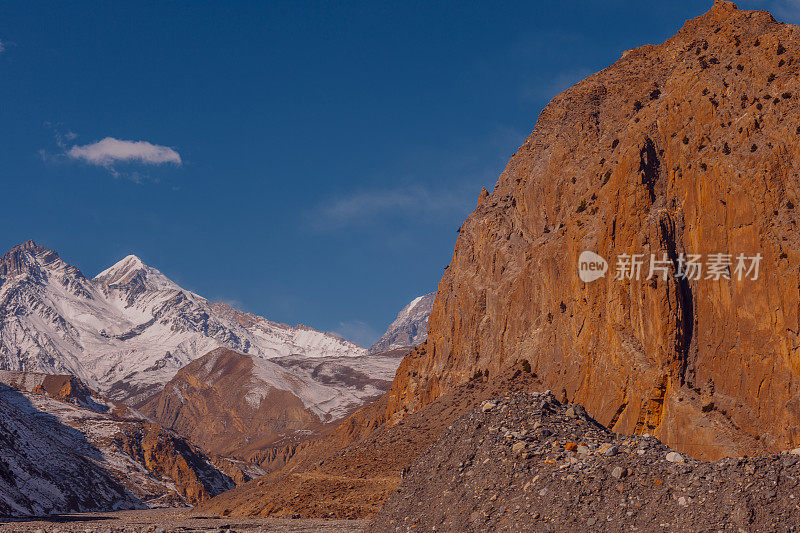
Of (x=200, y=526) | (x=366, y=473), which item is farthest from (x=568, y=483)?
(x=366, y=473)

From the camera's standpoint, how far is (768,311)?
51.9 metres

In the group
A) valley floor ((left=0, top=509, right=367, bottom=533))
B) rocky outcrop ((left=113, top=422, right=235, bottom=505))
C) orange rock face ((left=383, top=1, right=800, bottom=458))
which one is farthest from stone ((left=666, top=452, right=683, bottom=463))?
rocky outcrop ((left=113, top=422, right=235, bottom=505))

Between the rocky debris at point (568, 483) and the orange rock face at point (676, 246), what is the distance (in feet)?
108

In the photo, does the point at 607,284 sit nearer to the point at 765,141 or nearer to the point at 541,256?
the point at 541,256

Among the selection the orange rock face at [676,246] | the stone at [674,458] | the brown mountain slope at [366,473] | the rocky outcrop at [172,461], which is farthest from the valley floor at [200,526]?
the rocky outcrop at [172,461]

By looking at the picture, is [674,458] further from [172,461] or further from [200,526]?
[172,461]

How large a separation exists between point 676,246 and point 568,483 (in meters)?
45.4

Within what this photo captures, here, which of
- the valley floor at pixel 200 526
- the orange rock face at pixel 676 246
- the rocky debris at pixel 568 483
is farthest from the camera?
the orange rock face at pixel 676 246

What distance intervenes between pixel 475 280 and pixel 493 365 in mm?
13036

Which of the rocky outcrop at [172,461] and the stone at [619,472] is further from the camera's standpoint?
the rocky outcrop at [172,461]

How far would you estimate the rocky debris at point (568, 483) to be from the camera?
16.8 meters

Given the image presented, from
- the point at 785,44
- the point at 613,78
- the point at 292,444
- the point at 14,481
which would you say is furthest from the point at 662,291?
the point at 292,444

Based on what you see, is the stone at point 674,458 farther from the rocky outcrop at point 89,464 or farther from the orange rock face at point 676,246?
the rocky outcrop at point 89,464

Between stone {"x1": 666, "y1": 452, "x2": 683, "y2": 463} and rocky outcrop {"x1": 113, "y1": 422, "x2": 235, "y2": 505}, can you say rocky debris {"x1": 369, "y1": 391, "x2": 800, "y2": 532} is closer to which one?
stone {"x1": 666, "y1": 452, "x2": 683, "y2": 463}
